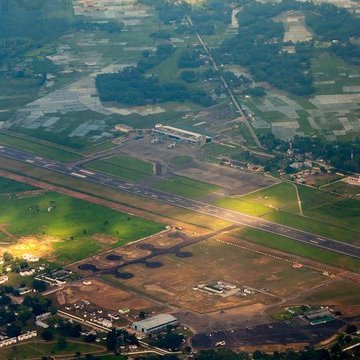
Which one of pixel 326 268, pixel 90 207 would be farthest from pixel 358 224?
pixel 90 207

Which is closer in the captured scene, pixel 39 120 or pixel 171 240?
pixel 171 240

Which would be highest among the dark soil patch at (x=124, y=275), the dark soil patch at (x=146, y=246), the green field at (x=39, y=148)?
the dark soil patch at (x=124, y=275)

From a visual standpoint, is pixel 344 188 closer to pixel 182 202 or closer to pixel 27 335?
pixel 182 202

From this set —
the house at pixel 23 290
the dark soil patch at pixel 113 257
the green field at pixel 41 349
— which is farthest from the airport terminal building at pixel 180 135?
the green field at pixel 41 349

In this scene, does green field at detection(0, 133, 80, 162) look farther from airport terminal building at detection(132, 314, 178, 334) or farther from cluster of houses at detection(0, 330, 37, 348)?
cluster of houses at detection(0, 330, 37, 348)

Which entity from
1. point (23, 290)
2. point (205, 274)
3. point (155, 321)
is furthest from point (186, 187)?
point (155, 321)

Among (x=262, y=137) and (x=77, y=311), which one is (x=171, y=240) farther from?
(x=262, y=137)

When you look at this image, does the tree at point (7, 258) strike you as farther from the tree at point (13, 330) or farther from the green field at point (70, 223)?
the tree at point (13, 330)
